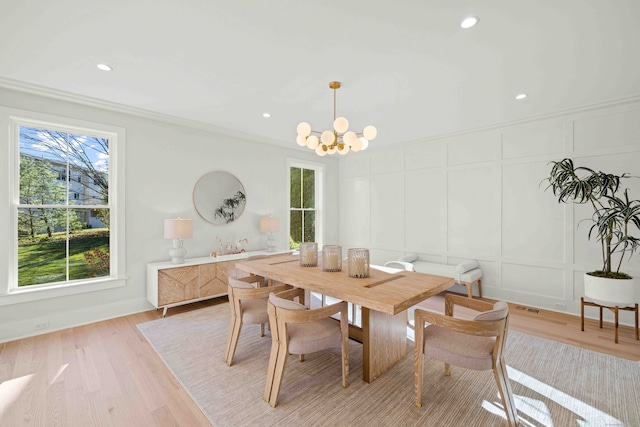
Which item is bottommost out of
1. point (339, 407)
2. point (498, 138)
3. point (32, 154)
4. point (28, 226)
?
point (339, 407)

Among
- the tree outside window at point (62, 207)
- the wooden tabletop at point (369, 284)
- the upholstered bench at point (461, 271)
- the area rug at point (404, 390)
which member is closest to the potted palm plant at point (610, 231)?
the area rug at point (404, 390)

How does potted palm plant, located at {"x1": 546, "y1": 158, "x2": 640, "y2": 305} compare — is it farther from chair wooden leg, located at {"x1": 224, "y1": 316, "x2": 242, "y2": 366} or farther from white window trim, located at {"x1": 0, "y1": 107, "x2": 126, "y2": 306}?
white window trim, located at {"x1": 0, "y1": 107, "x2": 126, "y2": 306}

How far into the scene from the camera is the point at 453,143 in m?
4.81

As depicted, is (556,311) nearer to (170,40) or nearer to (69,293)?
(170,40)

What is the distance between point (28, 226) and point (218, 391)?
3.03 meters

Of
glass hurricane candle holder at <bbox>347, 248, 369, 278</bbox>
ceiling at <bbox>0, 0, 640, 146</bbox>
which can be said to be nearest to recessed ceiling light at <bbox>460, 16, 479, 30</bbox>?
ceiling at <bbox>0, 0, 640, 146</bbox>

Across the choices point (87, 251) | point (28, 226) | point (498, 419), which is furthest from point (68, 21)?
point (498, 419)

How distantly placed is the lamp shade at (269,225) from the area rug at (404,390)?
2.22 metres

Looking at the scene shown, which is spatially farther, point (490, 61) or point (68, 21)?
point (490, 61)

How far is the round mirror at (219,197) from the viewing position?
175 inches

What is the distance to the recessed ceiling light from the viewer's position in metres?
1.94

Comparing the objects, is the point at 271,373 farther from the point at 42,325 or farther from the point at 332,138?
the point at 42,325

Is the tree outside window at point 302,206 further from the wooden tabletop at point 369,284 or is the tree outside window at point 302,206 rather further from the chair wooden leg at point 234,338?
the chair wooden leg at point 234,338

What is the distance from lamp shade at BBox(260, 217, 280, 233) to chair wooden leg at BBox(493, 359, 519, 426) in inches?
147
